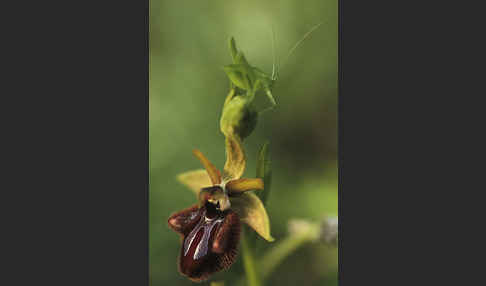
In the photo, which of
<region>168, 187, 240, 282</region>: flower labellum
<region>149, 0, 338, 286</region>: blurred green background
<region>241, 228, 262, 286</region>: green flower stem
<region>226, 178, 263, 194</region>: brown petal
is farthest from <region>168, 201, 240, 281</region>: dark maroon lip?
<region>149, 0, 338, 286</region>: blurred green background

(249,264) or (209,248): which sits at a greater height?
(209,248)

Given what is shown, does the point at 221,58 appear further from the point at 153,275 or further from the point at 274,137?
Answer: the point at 153,275

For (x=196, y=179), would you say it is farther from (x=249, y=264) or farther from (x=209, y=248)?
(x=249, y=264)

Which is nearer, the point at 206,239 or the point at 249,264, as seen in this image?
the point at 206,239

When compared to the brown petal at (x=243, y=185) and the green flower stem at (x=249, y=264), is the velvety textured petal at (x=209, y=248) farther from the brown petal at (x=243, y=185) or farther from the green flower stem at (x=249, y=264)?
the green flower stem at (x=249, y=264)

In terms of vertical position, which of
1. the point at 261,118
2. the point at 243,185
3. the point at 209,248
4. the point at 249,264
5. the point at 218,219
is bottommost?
the point at 249,264

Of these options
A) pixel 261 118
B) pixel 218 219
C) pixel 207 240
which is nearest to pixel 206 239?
pixel 207 240

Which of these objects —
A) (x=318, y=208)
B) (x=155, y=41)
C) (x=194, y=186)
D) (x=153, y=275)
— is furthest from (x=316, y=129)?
(x=153, y=275)
